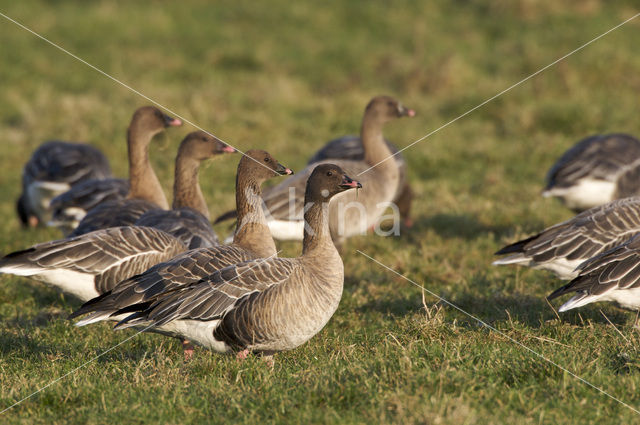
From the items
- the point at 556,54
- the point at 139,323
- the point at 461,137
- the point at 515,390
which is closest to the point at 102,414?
the point at 139,323

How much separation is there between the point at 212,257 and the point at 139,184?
3.56 metres

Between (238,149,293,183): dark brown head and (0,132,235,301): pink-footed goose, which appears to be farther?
(238,149,293,183): dark brown head

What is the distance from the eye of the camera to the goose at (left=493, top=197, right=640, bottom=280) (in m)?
7.43

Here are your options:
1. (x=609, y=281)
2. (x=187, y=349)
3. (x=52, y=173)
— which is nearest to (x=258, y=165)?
(x=187, y=349)

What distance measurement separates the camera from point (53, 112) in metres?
15.5

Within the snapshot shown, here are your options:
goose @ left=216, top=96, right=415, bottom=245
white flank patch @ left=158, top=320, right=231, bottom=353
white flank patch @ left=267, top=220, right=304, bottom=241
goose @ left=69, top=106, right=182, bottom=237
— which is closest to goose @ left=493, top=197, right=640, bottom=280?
goose @ left=216, top=96, right=415, bottom=245

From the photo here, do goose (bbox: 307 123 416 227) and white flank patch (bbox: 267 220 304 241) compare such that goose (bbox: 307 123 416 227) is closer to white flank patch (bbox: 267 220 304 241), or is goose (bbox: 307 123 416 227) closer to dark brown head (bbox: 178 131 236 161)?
white flank patch (bbox: 267 220 304 241)

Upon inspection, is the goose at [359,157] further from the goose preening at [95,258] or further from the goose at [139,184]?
the goose preening at [95,258]

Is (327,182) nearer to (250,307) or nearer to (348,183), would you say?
(348,183)

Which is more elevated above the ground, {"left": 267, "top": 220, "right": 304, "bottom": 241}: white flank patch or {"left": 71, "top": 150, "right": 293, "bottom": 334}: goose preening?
{"left": 71, "top": 150, "right": 293, "bottom": 334}: goose preening

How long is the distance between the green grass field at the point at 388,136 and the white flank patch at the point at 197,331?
0.38 ft

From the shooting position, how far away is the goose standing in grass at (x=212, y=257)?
595 cm

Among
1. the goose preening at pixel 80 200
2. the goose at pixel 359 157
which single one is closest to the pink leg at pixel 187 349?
the goose preening at pixel 80 200

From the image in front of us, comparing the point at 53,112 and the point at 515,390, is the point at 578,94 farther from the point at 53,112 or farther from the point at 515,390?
the point at 515,390
